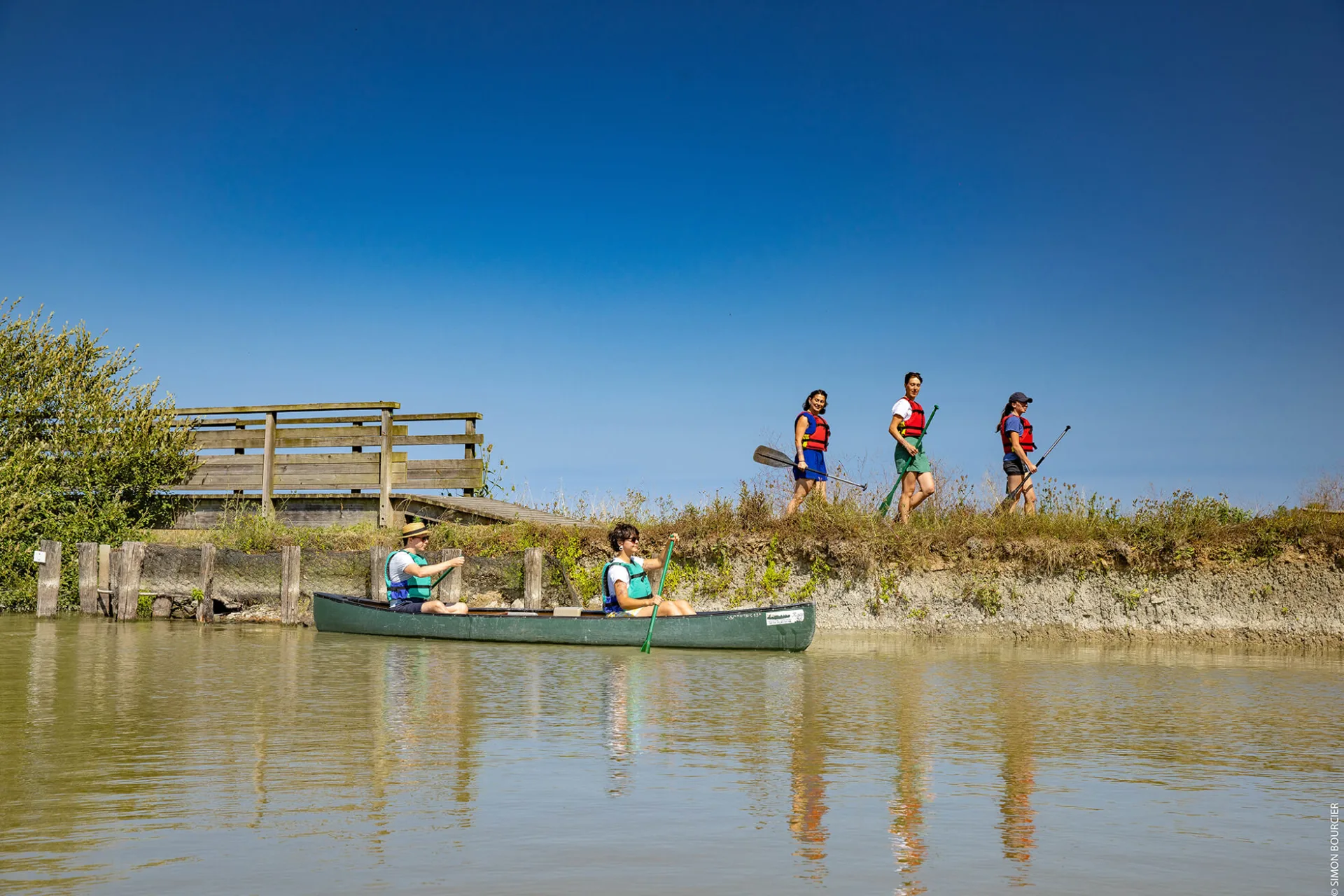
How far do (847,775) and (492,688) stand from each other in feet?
15.1

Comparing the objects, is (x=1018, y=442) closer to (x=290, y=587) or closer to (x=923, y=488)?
(x=923, y=488)

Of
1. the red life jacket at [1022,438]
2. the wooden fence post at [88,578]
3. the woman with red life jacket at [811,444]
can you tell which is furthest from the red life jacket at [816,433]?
the wooden fence post at [88,578]

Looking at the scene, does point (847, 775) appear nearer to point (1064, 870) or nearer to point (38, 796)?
point (1064, 870)

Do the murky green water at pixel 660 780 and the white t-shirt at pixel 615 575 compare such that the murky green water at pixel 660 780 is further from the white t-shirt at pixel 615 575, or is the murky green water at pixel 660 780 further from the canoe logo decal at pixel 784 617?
the white t-shirt at pixel 615 575

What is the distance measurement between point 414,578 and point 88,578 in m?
7.15

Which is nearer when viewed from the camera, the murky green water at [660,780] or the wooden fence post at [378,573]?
the murky green water at [660,780]

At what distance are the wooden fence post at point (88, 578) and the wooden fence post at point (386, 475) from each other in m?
4.65

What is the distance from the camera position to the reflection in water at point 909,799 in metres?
4.56

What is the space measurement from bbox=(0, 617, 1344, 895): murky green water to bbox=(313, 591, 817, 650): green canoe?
6.19 feet

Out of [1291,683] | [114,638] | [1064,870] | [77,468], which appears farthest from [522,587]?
[1064,870]

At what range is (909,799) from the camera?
19.0 feet

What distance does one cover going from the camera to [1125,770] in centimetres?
666

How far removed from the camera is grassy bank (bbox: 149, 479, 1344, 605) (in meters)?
15.3

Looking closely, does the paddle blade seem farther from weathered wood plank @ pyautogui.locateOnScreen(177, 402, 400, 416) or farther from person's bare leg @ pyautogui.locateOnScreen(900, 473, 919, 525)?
weathered wood plank @ pyautogui.locateOnScreen(177, 402, 400, 416)
